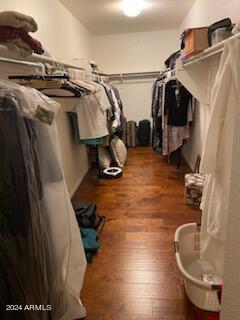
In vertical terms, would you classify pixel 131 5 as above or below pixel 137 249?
above

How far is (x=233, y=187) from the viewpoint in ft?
2.43

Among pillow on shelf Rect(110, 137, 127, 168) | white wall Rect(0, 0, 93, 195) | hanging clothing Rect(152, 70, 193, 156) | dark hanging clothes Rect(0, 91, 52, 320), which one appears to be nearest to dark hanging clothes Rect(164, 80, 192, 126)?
hanging clothing Rect(152, 70, 193, 156)

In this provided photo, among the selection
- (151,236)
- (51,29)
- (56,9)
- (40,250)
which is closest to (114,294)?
(151,236)

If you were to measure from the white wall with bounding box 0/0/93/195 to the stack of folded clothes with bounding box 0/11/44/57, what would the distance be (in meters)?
0.64

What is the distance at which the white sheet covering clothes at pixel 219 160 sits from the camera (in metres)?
0.96

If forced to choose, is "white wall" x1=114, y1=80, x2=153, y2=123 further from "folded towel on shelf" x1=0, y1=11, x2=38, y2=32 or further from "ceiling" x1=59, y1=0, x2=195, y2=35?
"folded towel on shelf" x1=0, y1=11, x2=38, y2=32

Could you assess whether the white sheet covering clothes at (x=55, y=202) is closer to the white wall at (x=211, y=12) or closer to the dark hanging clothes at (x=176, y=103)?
the white wall at (x=211, y=12)

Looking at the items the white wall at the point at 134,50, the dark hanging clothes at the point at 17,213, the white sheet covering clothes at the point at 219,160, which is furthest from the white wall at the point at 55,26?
the white sheet covering clothes at the point at 219,160

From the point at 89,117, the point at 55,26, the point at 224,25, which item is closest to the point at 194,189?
the point at 89,117

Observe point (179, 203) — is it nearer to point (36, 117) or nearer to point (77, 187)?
point (77, 187)

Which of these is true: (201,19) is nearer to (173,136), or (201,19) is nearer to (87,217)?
(173,136)

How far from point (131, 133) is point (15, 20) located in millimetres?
Answer: 4087

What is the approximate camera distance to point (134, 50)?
16.4 feet

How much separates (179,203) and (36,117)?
6.98 ft
